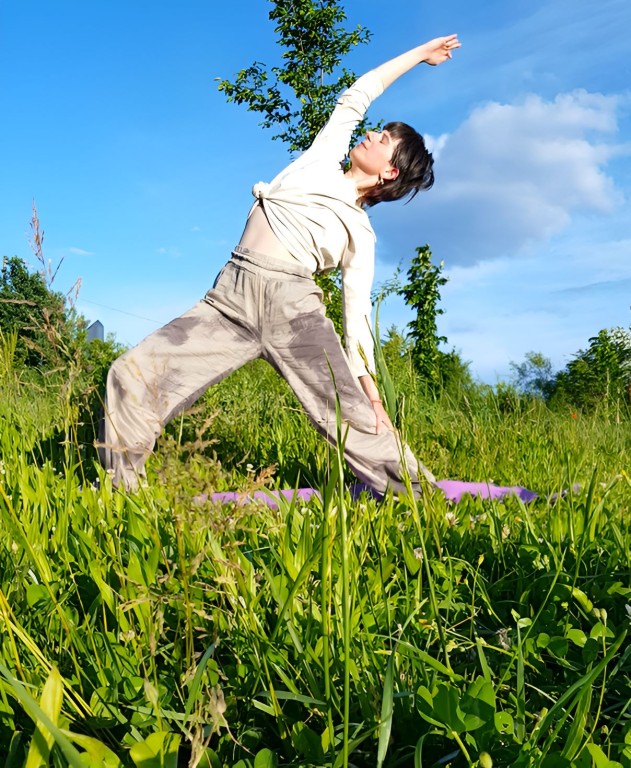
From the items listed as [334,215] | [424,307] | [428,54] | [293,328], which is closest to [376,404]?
[293,328]

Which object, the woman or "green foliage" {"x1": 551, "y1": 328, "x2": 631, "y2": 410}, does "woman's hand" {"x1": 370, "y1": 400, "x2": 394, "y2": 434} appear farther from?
"green foliage" {"x1": 551, "y1": 328, "x2": 631, "y2": 410}

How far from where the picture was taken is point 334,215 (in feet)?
11.7

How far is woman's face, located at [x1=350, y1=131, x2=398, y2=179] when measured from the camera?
379 centimetres

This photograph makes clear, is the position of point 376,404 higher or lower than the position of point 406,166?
lower

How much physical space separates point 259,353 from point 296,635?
2.18 metres

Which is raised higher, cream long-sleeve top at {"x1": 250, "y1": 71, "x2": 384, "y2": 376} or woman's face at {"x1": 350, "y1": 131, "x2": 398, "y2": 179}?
woman's face at {"x1": 350, "y1": 131, "x2": 398, "y2": 179}

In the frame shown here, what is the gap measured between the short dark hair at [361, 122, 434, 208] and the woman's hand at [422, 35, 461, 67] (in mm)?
432

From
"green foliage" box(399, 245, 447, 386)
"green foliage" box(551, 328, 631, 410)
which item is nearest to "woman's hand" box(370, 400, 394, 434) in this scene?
"green foliage" box(399, 245, 447, 386)

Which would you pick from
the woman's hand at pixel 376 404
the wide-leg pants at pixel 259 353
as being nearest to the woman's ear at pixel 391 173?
the wide-leg pants at pixel 259 353

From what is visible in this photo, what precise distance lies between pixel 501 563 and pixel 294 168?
8.03 ft

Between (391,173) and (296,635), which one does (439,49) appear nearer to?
(391,173)

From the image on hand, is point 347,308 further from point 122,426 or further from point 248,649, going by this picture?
point 248,649

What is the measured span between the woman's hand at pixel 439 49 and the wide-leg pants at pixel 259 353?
5.03ft

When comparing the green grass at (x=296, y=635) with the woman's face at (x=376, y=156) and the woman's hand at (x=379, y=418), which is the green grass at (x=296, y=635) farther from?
the woman's face at (x=376, y=156)
